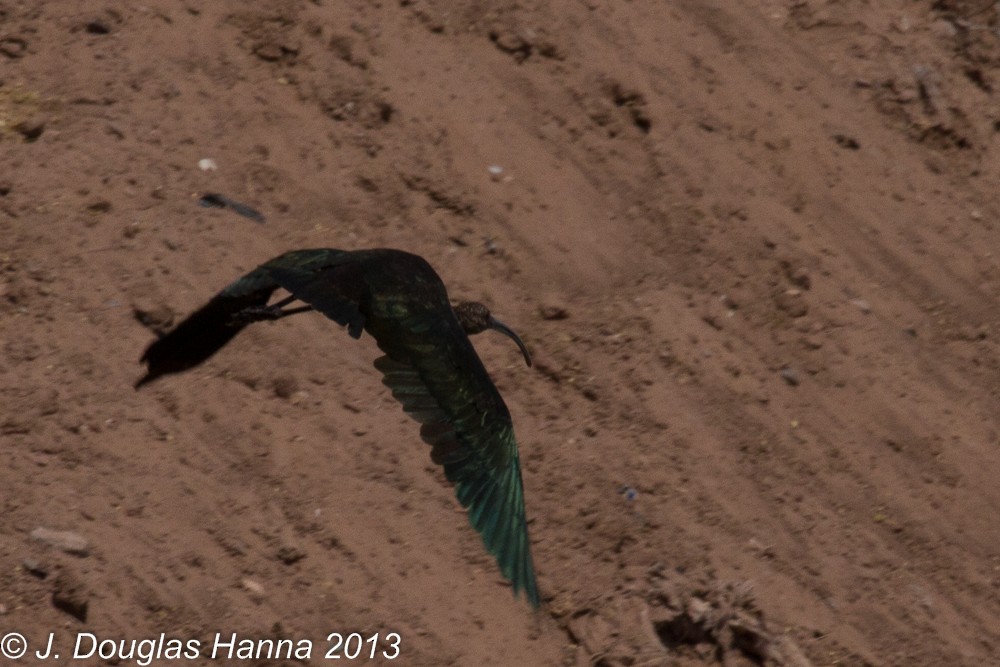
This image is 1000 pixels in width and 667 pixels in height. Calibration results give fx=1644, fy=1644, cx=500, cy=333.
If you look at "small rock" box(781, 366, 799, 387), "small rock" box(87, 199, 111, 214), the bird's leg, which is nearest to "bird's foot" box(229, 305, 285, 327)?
the bird's leg

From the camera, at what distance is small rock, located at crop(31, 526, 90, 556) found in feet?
16.8

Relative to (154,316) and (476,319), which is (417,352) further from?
(154,316)

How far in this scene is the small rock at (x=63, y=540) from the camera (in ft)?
16.8

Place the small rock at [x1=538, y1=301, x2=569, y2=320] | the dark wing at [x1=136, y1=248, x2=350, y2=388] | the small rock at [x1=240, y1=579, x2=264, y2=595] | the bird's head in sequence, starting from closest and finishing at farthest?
the small rock at [x1=240, y1=579, x2=264, y2=595] → the dark wing at [x1=136, y1=248, x2=350, y2=388] → the bird's head → the small rock at [x1=538, y1=301, x2=569, y2=320]

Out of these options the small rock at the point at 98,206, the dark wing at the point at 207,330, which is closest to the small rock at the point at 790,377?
the dark wing at the point at 207,330

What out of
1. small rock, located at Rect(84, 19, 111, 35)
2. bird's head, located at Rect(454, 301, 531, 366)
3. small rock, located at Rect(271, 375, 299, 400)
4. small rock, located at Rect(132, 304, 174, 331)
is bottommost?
small rock, located at Rect(271, 375, 299, 400)

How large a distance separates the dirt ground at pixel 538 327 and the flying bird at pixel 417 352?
36cm

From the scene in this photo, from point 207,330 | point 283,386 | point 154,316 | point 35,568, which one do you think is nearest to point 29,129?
point 154,316

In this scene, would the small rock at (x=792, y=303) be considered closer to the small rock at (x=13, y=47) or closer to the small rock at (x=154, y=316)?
the small rock at (x=154, y=316)

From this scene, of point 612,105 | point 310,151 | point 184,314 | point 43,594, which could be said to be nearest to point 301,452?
point 184,314

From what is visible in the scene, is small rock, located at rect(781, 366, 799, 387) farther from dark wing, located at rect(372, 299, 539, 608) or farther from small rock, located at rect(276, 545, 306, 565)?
small rock, located at rect(276, 545, 306, 565)

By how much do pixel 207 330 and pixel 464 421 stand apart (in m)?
1.17

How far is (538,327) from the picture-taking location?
664cm

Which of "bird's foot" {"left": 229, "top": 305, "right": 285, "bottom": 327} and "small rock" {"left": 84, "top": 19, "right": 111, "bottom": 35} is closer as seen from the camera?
"bird's foot" {"left": 229, "top": 305, "right": 285, "bottom": 327}
